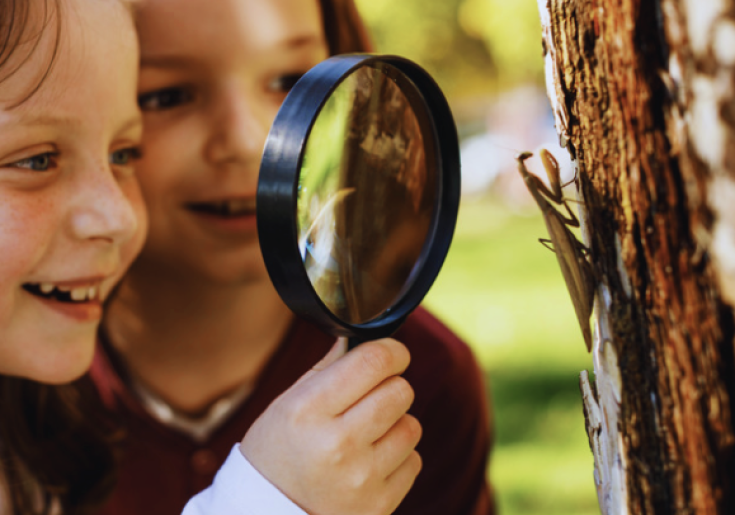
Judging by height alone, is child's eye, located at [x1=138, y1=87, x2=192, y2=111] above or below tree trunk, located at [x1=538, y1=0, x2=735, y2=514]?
above

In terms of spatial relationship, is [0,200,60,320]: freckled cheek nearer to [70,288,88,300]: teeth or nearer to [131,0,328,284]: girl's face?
[70,288,88,300]: teeth

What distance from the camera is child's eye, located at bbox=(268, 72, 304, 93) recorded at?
1456mm

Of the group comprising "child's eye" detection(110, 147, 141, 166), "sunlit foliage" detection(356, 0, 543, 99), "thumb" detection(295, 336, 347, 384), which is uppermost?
"sunlit foliage" detection(356, 0, 543, 99)

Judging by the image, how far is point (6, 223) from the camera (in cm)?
109

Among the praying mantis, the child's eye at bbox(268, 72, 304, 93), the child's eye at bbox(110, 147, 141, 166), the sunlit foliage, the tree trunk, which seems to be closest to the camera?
the tree trunk

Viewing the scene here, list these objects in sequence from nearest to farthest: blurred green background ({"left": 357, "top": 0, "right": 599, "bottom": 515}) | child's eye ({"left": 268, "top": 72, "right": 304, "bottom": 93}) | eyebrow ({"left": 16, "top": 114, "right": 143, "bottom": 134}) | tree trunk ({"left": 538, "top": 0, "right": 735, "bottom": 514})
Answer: tree trunk ({"left": 538, "top": 0, "right": 735, "bottom": 514})
eyebrow ({"left": 16, "top": 114, "right": 143, "bottom": 134})
child's eye ({"left": 268, "top": 72, "right": 304, "bottom": 93})
blurred green background ({"left": 357, "top": 0, "right": 599, "bottom": 515})

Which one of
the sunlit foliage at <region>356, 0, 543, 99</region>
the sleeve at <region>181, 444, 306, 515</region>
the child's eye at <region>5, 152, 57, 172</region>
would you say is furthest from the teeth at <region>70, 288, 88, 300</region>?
the sunlit foliage at <region>356, 0, 543, 99</region>

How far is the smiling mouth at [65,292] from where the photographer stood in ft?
3.92

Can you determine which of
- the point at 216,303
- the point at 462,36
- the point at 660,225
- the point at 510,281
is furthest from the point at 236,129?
the point at 462,36

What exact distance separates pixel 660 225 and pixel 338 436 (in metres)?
0.40

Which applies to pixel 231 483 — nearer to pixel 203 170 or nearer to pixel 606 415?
pixel 606 415

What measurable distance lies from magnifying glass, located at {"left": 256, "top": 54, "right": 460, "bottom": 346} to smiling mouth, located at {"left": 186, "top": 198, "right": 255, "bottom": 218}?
541mm

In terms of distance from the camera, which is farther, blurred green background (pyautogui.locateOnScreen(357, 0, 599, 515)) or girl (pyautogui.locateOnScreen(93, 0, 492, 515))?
blurred green background (pyautogui.locateOnScreen(357, 0, 599, 515))

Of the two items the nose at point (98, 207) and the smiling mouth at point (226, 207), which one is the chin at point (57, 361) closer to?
the nose at point (98, 207)
